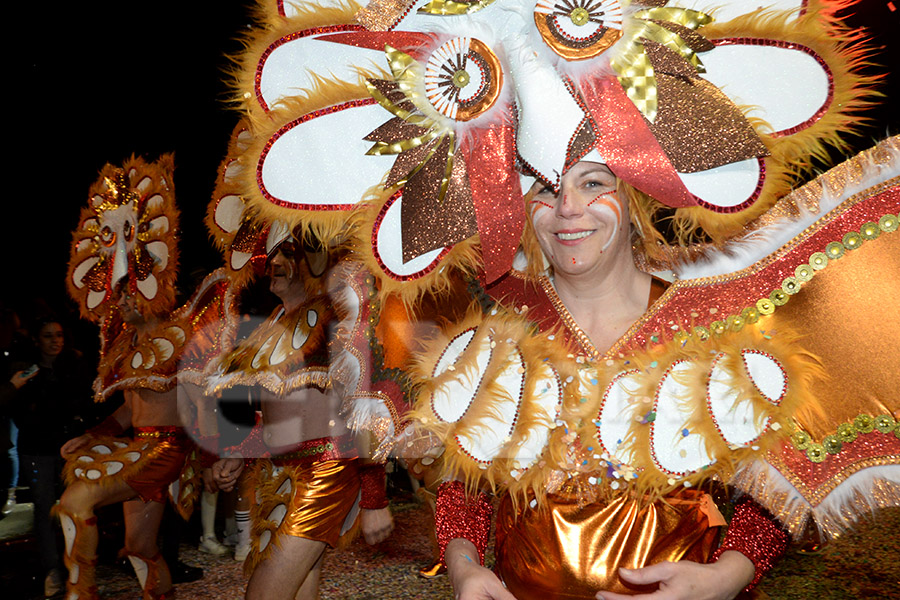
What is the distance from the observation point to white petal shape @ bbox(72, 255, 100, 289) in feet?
12.0

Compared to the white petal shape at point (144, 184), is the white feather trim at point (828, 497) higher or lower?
lower

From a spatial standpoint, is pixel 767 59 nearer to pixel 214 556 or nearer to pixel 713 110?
pixel 713 110

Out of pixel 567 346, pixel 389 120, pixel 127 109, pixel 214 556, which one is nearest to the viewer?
pixel 389 120

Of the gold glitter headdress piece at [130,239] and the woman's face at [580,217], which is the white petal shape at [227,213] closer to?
the gold glitter headdress piece at [130,239]

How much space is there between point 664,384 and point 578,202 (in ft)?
1.16

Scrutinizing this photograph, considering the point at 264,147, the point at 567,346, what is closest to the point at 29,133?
the point at 264,147

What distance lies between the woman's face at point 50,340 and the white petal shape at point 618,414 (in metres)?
3.45

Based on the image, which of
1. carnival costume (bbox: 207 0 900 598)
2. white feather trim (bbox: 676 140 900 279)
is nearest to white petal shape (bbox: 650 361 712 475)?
carnival costume (bbox: 207 0 900 598)

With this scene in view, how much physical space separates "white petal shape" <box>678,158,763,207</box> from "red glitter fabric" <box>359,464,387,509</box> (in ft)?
5.39

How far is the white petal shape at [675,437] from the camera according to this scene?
3.57 feet

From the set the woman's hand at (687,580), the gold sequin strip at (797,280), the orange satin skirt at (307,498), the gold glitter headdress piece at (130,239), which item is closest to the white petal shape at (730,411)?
the gold sequin strip at (797,280)

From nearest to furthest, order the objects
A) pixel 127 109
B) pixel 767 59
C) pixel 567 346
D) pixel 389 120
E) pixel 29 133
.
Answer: pixel 767 59 < pixel 389 120 < pixel 567 346 < pixel 29 133 < pixel 127 109

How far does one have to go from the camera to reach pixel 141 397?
3447mm

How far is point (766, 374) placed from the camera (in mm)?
1066
